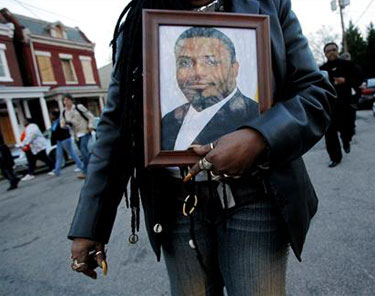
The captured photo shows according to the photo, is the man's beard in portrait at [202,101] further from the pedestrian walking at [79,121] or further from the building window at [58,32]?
the building window at [58,32]

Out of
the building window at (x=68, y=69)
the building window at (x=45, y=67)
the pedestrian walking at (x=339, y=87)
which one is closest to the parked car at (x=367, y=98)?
the pedestrian walking at (x=339, y=87)

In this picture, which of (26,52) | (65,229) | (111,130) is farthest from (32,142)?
(26,52)

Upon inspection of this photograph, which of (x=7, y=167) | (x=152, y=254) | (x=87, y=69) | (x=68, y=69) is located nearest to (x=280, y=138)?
(x=152, y=254)

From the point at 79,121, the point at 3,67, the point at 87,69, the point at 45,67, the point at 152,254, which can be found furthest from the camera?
the point at 87,69

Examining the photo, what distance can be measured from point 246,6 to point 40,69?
21988 millimetres

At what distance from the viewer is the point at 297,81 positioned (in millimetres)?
894

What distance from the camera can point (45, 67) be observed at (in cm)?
2031

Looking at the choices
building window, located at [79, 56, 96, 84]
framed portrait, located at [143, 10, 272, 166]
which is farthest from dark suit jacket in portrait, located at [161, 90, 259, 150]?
building window, located at [79, 56, 96, 84]

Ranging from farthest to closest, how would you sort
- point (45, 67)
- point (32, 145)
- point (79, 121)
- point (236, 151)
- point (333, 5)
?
point (45, 67)
point (333, 5)
point (32, 145)
point (79, 121)
point (236, 151)

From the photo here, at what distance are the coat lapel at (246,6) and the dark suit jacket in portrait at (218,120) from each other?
0.83ft

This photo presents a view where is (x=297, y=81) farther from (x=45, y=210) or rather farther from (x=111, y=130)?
(x=45, y=210)

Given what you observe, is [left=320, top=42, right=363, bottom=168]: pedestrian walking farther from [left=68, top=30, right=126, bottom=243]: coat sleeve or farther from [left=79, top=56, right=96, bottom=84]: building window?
[left=79, top=56, right=96, bottom=84]: building window

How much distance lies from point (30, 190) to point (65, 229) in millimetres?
3376

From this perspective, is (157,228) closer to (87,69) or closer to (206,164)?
(206,164)
